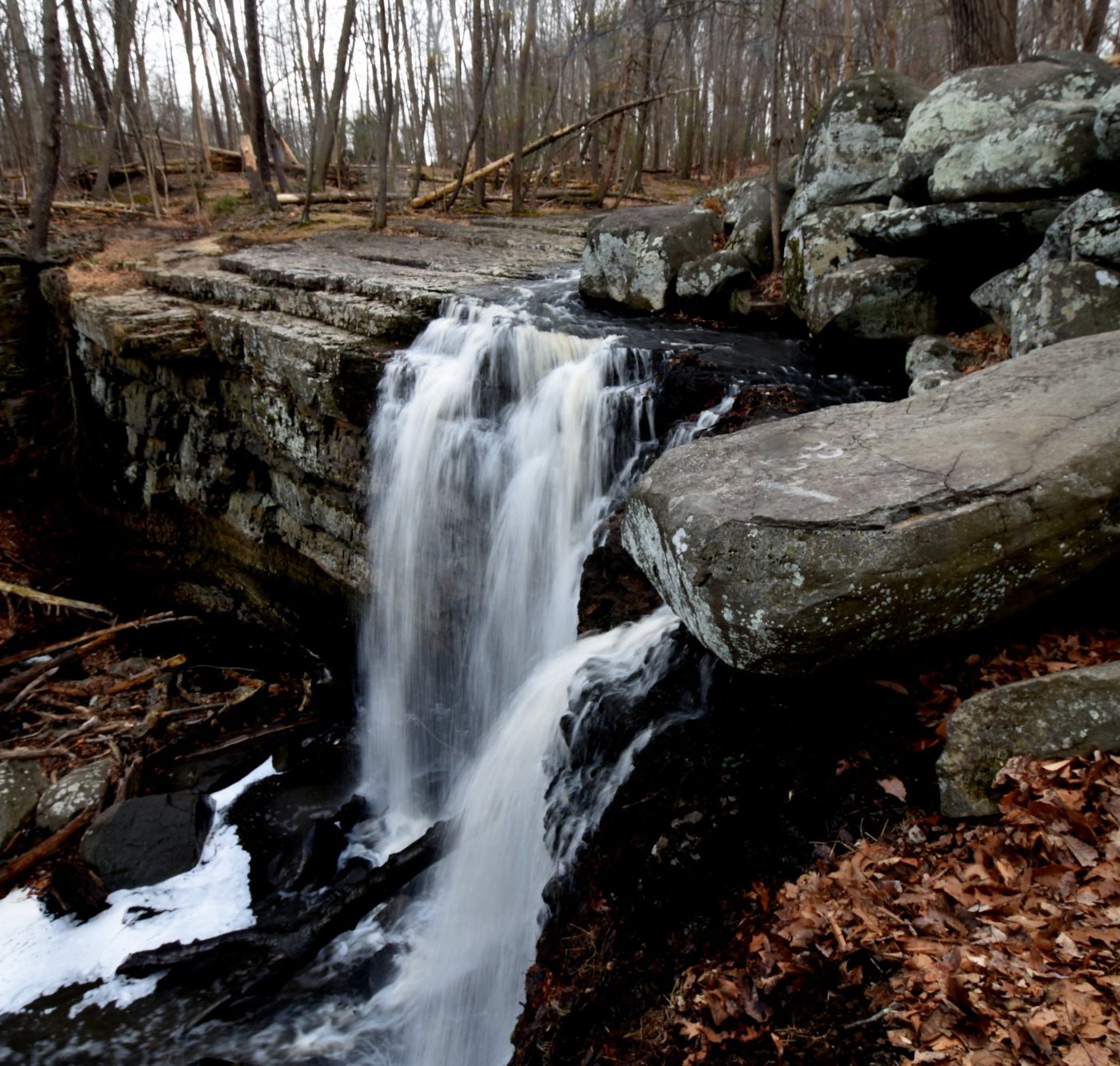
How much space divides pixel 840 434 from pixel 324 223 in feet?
45.4

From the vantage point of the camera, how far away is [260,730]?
8.14 metres

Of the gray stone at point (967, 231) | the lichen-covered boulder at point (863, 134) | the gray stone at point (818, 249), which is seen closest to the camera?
the gray stone at point (967, 231)

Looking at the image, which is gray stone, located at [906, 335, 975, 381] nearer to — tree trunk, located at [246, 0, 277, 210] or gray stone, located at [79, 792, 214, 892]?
gray stone, located at [79, 792, 214, 892]

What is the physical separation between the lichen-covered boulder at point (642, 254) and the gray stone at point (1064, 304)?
4059mm

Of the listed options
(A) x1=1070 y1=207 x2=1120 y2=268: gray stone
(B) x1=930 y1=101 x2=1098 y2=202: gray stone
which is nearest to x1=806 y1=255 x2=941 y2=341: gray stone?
(B) x1=930 y1=101 x2=1098 y2=202: gray stone

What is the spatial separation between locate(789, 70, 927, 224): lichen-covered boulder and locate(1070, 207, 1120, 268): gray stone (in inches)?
122

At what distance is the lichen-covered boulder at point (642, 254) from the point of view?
873 centimetres

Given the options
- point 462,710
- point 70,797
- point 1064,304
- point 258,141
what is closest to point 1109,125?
point 1064,304

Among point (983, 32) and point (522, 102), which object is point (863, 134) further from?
point (522, 102)

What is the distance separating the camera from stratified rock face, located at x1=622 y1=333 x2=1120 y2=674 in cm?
323

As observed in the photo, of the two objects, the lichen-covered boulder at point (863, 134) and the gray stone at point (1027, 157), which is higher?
the lichen-covered boulder at point (863, 134)

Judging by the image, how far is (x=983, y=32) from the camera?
8.67m

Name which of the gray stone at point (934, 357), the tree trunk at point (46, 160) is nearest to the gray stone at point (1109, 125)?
the gray stone at point (934, 357)

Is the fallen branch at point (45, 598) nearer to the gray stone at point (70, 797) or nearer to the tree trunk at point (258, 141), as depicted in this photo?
→ the gray stone at point (70, 797)
